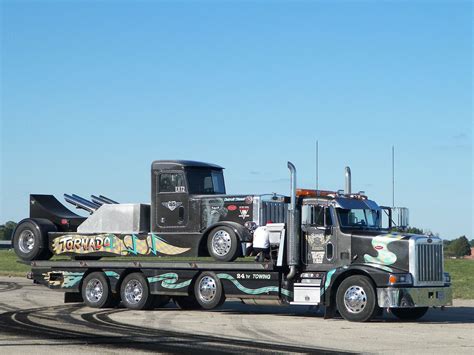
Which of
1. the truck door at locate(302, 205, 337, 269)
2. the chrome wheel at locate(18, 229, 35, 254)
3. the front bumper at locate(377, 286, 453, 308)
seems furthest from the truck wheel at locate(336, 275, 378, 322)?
the chrome wheel at locate(18, 229, 35, 254)

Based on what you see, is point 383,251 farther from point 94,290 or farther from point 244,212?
point 94,290

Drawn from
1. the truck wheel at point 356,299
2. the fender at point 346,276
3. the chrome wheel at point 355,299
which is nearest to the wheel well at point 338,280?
the fender at point 346,276

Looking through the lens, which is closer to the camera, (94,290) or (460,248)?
(94,290)

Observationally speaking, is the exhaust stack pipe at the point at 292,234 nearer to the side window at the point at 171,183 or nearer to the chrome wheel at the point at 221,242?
the chrome wheel at the point at 221,242

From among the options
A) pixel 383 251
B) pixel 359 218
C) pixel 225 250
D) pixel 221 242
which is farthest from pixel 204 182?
pixel 383 251

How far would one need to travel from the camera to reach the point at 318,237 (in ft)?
69.9

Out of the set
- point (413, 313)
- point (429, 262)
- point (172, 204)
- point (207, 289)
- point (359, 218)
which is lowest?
point (413, 313)

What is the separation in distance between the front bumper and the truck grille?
268mm

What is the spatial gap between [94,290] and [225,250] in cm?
437

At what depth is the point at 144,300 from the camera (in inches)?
925

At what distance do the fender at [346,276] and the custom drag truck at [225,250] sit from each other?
2 centimetres

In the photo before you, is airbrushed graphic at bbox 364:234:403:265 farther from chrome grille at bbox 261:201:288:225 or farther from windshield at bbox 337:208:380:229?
chrome grille at bbox 261:201:288:225

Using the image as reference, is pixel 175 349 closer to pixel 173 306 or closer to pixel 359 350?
pixel 359 350

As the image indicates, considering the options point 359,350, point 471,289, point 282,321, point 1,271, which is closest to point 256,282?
point 282,321
